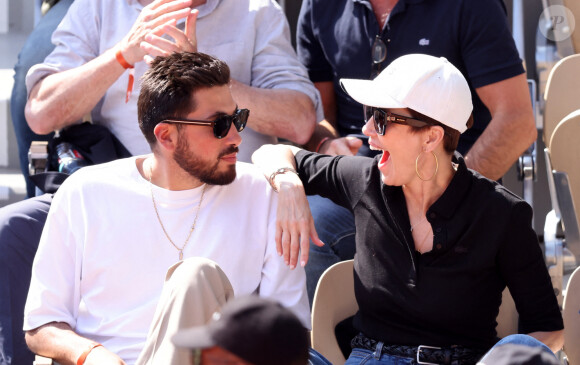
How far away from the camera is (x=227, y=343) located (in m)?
1.52

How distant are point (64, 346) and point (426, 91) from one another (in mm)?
1370

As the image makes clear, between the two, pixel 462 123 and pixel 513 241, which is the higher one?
pixel 462 123

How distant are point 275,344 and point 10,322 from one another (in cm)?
199

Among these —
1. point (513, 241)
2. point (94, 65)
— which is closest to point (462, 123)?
point (513, 241)

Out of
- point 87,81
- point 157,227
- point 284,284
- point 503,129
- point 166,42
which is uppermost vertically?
point 166,42

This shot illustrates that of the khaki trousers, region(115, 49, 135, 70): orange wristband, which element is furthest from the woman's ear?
region(115, 49, 135, 70): orange wristband

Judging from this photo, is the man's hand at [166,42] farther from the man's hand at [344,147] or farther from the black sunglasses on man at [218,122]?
the man's hand at [344,147]

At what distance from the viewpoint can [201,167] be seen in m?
2.91

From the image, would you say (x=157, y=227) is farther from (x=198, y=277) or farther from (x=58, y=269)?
(x=198, y=277)

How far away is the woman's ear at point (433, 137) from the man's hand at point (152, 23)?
3.68 feet

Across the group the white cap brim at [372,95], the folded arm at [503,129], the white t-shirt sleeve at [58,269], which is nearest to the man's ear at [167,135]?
the white t-shirt sleeve at [58,269]

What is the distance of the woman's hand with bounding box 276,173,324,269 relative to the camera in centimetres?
277

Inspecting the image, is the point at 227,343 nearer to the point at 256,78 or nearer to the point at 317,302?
the point at 317,302

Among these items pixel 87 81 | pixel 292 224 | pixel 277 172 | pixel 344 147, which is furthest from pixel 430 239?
pixel 87 81
